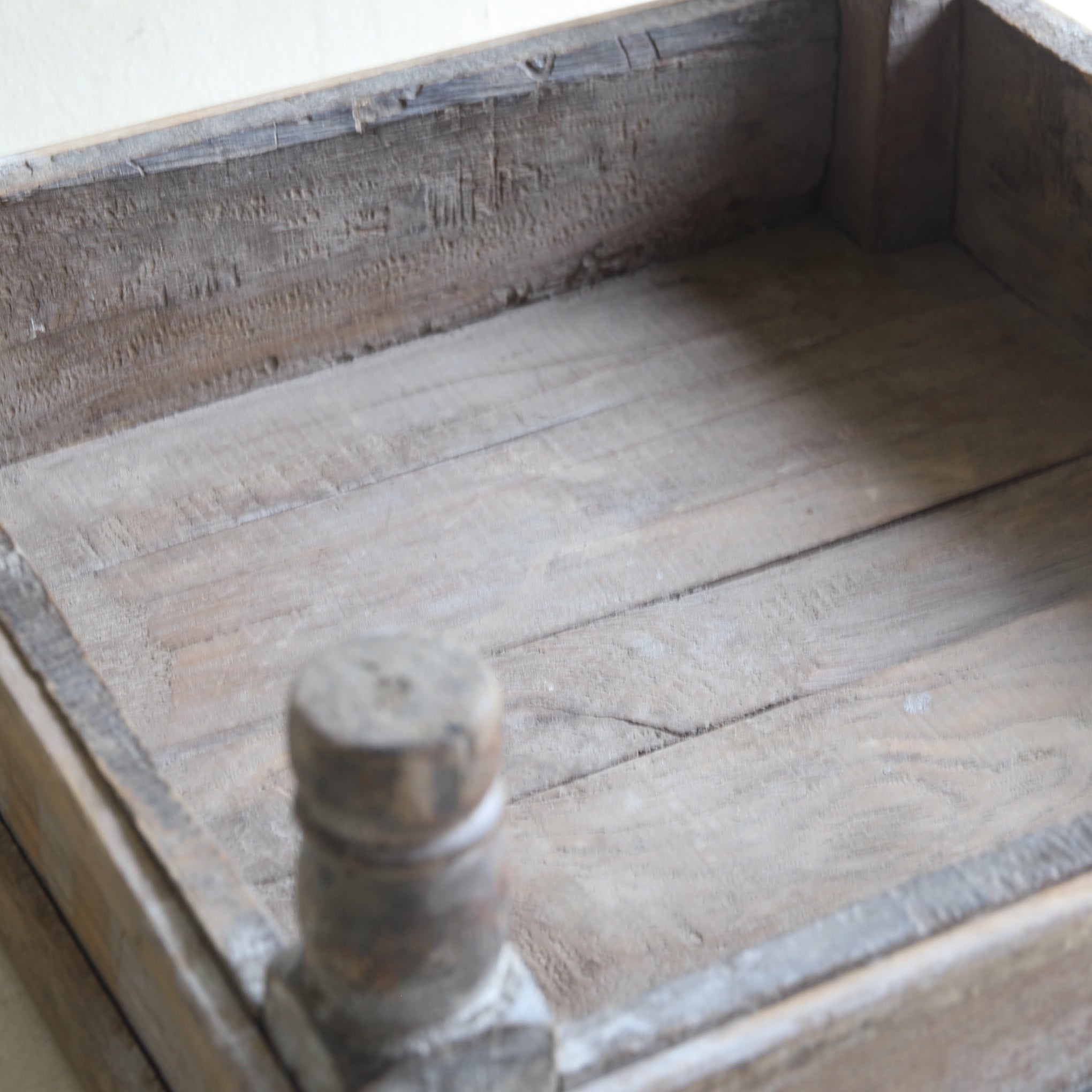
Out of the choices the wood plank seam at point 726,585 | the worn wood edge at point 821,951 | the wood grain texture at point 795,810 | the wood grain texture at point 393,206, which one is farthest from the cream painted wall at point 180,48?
the worn wood edge at point 821,951

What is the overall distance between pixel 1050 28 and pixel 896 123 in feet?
0.51

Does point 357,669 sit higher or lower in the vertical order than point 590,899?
higher

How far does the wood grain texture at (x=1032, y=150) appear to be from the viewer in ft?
4.03

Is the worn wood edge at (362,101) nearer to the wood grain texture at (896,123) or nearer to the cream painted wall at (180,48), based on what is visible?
the wood grain texture at (896,123)

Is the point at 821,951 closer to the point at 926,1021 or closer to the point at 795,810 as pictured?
the point at 926,1021

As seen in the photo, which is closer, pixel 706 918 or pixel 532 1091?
pixel 532 1091

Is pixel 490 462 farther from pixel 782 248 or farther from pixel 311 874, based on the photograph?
pixel 311 874

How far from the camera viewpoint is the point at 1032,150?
128cm

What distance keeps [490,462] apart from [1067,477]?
17.7 inches

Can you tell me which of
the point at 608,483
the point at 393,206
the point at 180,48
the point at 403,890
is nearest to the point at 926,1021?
the point at 403,890

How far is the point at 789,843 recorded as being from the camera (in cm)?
96

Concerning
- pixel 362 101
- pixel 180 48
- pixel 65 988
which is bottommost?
pixel 65 988

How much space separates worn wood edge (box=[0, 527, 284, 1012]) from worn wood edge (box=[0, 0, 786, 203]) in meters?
0.40

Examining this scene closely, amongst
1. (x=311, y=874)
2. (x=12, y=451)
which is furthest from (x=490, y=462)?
(x=311, y=874)
